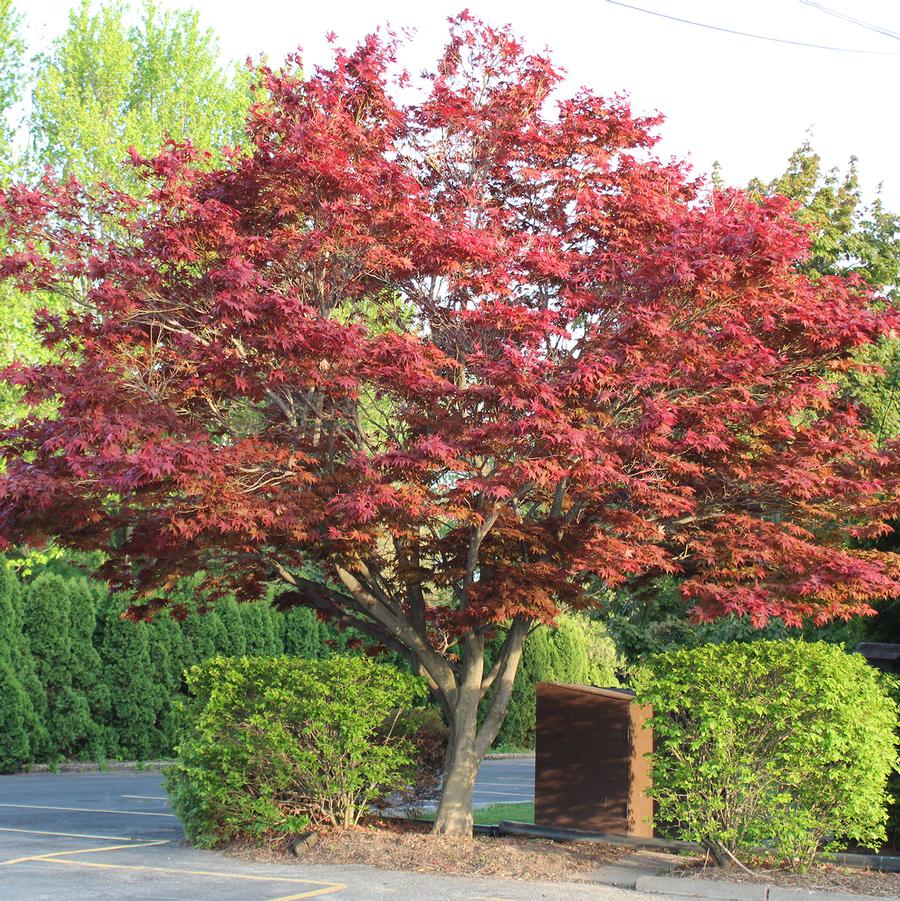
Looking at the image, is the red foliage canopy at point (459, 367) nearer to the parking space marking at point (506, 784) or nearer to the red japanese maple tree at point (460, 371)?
the red japanese maple tree at point (460, 371)

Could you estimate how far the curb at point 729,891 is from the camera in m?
8.01

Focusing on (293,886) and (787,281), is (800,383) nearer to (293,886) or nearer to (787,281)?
(787,281)

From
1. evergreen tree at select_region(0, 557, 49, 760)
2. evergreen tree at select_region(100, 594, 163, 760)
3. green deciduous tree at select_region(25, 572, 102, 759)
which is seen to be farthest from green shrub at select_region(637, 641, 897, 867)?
evergreen tree at select_region(100, 594, 163, 760)

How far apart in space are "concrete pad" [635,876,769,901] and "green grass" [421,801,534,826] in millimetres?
3832

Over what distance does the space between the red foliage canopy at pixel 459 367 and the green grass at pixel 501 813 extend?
3346mm

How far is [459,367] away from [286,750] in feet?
12.0

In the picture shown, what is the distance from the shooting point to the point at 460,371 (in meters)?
Result: 10.1

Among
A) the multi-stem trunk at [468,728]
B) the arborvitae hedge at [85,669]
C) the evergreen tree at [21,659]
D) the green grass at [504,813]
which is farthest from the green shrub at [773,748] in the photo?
the evergreen tree at [21,659]

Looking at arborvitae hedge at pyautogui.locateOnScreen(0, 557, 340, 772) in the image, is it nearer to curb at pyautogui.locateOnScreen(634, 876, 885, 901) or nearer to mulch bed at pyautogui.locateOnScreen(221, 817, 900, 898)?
mulch bed at pyautogui.locateOnScreen(221, 817, 900, 898)

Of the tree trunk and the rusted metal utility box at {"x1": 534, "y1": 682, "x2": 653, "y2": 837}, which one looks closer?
the tree trunk

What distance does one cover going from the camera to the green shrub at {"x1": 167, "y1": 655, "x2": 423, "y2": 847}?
32.8 ft

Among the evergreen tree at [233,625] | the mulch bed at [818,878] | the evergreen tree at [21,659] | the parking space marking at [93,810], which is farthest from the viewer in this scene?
the evergreen tree at [233,625]

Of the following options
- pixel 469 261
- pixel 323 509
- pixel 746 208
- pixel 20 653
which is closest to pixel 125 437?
pixel 323 509

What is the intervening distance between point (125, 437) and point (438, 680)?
4248 mm
